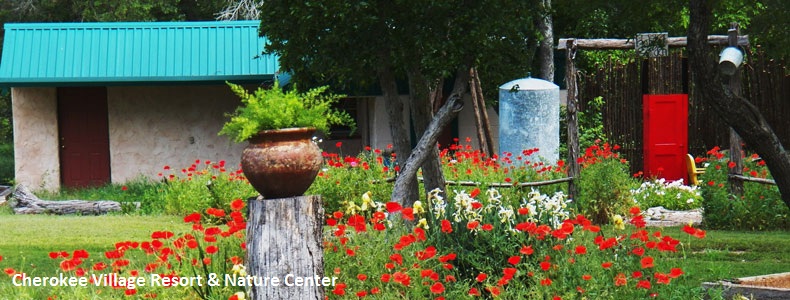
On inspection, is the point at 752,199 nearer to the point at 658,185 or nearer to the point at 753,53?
the point at 658,185

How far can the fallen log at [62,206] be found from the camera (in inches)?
592

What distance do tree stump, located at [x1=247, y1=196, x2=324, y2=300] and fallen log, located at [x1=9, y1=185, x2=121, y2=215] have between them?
361 inches

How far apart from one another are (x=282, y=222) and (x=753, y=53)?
13.9 metres

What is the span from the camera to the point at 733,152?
12.8 metres

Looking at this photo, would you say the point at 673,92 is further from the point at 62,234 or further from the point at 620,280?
the point at 620,280

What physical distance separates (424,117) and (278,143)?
4304 millimetres

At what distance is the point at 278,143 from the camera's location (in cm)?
647

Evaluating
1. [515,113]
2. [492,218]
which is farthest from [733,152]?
[492,218]

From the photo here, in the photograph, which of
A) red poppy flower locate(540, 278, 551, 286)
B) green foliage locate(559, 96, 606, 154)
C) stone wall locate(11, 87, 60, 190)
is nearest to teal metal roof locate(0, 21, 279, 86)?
stone wall locate(11, 87, 60, 190)

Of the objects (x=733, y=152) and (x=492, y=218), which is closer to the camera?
(x=492, y=218)

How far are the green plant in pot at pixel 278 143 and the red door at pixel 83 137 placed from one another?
13.2 metres

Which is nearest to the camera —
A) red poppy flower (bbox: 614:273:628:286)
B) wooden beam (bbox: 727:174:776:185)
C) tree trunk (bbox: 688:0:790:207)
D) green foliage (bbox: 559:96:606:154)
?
red poppy flower (bbox: 614:273:628:286)

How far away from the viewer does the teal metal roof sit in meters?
17.8

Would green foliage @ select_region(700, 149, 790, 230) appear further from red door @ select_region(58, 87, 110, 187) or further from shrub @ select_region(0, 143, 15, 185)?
shrub @ select_region(0, 143, 15, 185)
